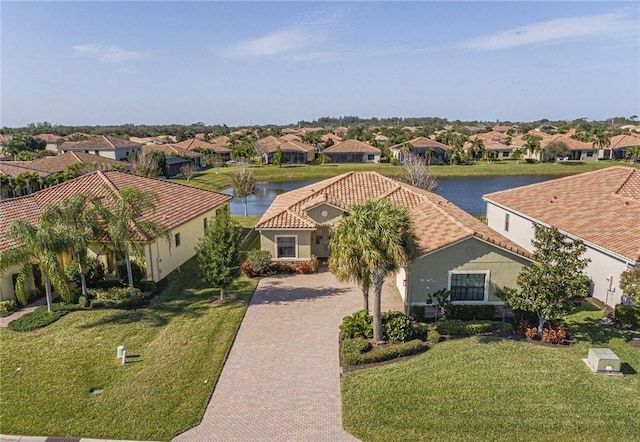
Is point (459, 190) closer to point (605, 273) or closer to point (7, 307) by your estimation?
point (605, 273)

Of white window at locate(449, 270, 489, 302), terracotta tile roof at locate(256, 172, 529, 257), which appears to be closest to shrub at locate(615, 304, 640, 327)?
terracotta tile roof at locate(256, 172, 529, 257)

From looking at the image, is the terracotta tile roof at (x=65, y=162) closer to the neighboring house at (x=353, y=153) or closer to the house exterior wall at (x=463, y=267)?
the neighboring house at (x=353, y=153)

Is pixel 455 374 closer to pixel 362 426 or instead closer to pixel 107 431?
pixel 362 426

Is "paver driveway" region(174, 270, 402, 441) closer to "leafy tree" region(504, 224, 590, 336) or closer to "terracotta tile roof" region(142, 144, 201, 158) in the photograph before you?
"leafy tree" region(504, 224, 590, 336)

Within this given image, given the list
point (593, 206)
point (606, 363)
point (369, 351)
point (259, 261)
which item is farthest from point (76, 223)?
point (593, 206)

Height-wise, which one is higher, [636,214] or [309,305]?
[636,214]

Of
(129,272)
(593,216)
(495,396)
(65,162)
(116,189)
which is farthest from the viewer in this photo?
(65,162)

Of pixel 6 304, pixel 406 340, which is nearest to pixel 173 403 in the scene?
pixel 406 340
